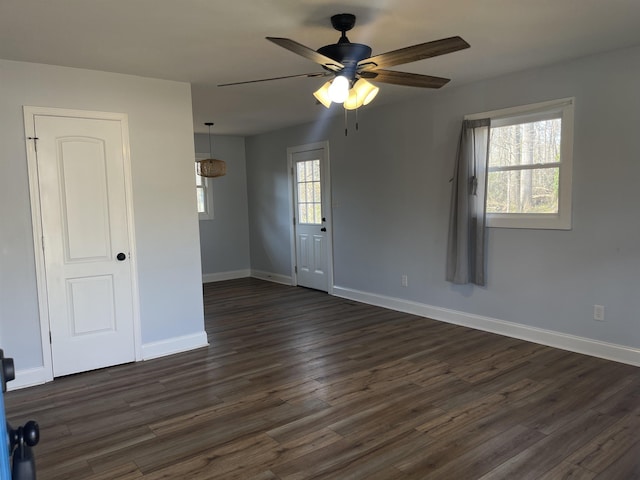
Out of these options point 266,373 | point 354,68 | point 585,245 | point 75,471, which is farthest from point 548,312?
point 75,471

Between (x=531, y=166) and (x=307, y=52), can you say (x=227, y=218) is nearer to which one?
(x=531, y=166)

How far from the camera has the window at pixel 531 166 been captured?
393 cm

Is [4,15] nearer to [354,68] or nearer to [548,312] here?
[354,68]

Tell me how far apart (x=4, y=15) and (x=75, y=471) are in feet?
8.31

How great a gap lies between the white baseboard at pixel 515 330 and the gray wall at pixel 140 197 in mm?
2351

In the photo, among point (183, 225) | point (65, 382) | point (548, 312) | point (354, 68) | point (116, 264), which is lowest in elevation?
point (65, 382)

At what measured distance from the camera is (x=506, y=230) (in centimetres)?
437

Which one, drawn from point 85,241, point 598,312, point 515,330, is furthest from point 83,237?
point 598,312

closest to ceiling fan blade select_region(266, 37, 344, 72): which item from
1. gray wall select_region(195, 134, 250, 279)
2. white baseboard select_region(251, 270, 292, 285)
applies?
white baseboard select_region(251, 270, 292, 285)

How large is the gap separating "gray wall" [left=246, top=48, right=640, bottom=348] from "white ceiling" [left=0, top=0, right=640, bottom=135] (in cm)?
36

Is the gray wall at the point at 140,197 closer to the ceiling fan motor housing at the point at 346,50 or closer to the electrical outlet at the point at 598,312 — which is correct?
the ceiling fan motor housing at the point at 346,50

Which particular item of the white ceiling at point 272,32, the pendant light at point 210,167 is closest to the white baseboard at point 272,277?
the pendant light at point 210,167

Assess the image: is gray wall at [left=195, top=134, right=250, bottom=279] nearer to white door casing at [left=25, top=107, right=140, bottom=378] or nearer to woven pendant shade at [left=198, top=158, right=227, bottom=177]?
woven pendant shade at [left=198, top=158, right=227, bottom=177]

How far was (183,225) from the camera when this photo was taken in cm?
423
